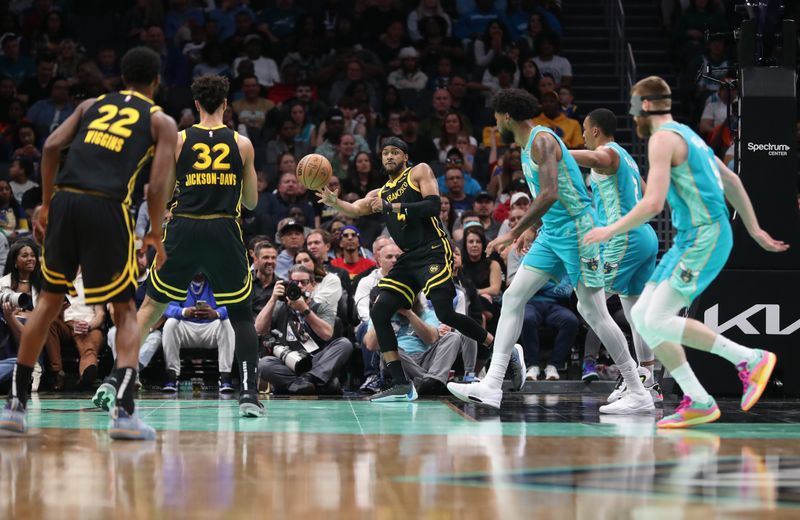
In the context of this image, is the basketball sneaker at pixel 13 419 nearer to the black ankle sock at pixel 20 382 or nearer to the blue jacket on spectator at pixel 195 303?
the black ankle sock at pixel 20 382

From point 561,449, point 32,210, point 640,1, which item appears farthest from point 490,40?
point 561,449

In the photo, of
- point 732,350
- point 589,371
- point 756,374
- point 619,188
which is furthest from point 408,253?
point 756,374

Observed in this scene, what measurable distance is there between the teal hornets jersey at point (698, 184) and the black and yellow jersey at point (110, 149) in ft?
9.69

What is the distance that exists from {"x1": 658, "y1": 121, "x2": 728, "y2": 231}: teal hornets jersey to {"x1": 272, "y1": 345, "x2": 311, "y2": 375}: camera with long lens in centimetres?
407

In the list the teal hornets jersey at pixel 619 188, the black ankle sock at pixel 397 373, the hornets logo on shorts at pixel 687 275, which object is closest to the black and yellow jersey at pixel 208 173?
the black ankle sock at pixel 397 373

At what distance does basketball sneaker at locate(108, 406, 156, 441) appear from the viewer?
5613mm

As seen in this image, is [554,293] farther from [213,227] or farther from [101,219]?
[101,219]

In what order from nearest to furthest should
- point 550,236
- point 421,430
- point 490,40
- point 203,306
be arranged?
point 421,430 → point 550,236 → point 203,306 → point 490,40

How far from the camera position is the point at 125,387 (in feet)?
18.7

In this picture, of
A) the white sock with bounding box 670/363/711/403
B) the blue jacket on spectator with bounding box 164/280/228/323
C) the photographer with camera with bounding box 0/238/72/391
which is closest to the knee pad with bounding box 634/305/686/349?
the white sock with bounding box 670/363/711/403

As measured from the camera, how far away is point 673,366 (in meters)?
6.50

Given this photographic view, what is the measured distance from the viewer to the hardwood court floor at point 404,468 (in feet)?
12.5

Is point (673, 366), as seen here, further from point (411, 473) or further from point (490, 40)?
point (490, 40)

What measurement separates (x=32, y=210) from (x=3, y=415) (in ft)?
22.9
